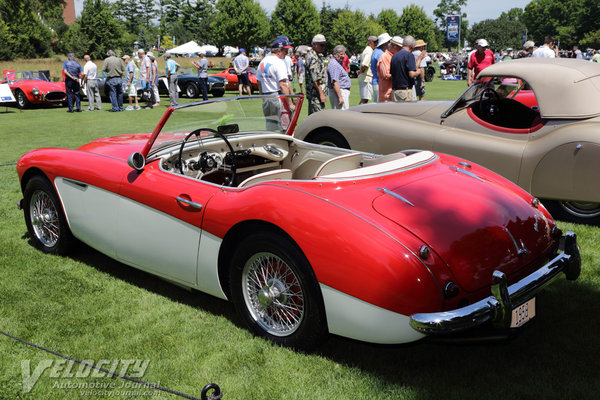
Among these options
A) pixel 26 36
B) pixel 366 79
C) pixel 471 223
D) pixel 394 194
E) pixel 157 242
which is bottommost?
pixel 157 242

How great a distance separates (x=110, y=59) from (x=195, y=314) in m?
13.5

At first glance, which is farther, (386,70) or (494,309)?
(386,70)

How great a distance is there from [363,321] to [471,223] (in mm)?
794

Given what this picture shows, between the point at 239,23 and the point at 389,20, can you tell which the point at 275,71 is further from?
the point at 389,20

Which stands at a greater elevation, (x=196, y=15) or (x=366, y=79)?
(x=196, y=15)

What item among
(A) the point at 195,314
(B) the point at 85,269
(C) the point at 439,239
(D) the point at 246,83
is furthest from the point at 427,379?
(D) the point at 246,83

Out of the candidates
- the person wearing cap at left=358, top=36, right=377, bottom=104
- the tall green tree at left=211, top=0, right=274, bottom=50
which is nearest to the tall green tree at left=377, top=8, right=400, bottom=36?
the tall green tree at left=211, top=0, right=274, bottom=50

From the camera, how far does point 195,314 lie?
358cm

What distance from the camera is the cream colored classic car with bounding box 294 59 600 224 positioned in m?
4.77

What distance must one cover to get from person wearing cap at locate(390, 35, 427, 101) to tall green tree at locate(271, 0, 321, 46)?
192ft

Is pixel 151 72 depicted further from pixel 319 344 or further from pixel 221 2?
pixel 221 2

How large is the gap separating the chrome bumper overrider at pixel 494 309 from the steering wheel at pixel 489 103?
3.15 meters

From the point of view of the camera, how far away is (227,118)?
4.16 m

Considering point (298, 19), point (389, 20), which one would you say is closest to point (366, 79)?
point (298, 19)
